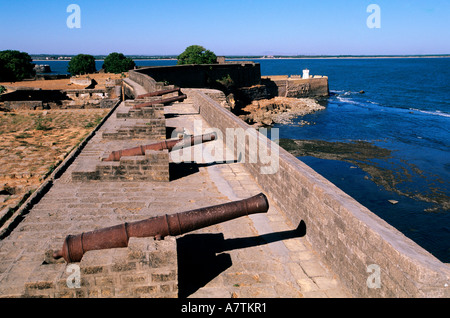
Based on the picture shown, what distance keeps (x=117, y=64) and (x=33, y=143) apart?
35899mm

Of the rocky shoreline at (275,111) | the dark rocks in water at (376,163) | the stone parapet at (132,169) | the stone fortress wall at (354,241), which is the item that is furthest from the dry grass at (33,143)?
the rocky shoreline at (275,111)

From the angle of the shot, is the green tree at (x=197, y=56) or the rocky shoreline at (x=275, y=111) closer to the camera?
the rocky shoreline at (x=275, y=111)

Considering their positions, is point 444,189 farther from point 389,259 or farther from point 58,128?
point 58,128

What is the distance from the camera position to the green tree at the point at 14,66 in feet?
137

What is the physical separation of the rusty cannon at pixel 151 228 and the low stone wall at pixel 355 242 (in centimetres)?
90

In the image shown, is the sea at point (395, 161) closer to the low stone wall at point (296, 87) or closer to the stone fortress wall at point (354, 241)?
the stone fortress wall at point (354, 241)

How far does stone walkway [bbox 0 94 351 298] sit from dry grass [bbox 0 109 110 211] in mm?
2061

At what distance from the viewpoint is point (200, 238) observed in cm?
491

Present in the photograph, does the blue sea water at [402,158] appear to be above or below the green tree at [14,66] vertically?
below

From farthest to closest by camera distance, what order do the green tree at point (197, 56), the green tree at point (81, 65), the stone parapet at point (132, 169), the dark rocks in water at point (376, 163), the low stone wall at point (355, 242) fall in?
the green tree at point (81, 65), the green tree at point (197, 56), the dark rocks in water at point (376, 163), the stone parapet at point (132, 169), the low stone wall at point (355, 242)

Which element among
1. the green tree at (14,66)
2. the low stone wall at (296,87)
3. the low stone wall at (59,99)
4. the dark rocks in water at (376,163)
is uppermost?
the green tree at (14,66)

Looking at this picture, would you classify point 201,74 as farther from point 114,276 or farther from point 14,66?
point 114,276

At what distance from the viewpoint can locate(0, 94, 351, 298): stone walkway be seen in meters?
3.82
